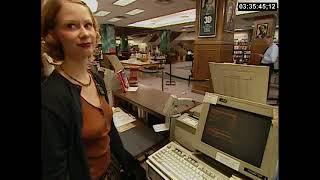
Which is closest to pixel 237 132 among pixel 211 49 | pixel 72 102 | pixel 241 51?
pixel 72 102

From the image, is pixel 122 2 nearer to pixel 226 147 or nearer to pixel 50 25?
pixel 50 25

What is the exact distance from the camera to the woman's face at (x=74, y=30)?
102cm

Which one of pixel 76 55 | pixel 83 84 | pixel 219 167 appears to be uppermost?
pixel 76 55

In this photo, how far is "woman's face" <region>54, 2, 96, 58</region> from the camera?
102 centimetres

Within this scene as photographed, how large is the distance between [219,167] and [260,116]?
390 millimetres

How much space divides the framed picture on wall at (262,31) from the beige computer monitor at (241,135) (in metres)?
8.49

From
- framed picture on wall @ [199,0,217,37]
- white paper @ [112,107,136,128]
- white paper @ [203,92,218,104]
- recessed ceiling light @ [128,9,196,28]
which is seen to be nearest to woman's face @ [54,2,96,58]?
white paper @ [203,92,218,104]

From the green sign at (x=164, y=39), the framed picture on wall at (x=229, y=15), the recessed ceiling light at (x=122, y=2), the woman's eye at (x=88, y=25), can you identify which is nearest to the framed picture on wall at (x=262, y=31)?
the framed picture on wall at (x=229, y=15)

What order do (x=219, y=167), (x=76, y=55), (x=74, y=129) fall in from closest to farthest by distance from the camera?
(x=74, y=129) → (x=76, y=55) → (x=219, y=167)

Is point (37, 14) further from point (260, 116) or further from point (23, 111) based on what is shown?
point (260, 116)

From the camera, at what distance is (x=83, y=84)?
1170 millimetres

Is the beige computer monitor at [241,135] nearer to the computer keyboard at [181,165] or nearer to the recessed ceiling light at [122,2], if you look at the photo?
the computer keyboard at [181,165]

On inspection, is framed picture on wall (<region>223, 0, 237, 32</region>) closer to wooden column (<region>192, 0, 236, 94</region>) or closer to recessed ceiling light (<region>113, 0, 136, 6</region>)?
wooden column (<region>192, 0, 236, 94</region>)
